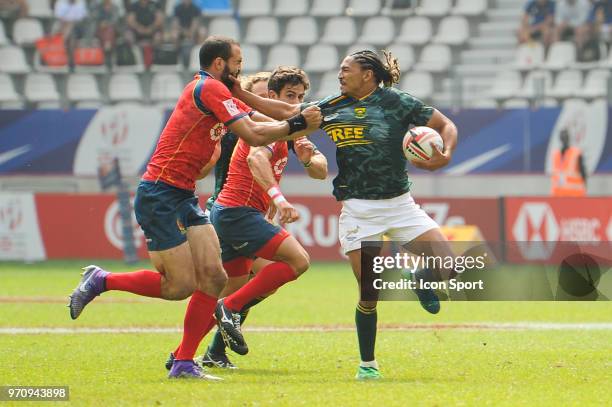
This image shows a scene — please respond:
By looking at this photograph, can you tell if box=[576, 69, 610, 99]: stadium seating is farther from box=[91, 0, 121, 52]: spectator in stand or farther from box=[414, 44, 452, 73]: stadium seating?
box=[91, 0, 121, 52]: spectator in stand

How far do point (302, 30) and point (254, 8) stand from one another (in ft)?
4.42

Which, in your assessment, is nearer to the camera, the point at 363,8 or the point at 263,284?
the point at 263,284

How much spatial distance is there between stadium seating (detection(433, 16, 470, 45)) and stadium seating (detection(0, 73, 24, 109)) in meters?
9.29

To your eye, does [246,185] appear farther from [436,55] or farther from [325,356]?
[436,55]

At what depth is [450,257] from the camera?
31.1 feet

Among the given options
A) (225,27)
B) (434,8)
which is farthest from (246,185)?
(434,8)

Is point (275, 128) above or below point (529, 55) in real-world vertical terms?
above

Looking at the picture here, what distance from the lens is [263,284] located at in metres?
10.1

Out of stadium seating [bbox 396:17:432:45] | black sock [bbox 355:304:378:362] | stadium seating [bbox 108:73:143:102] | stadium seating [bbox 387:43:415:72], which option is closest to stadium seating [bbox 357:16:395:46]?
stadium seating [bbox 396:17:432:45]

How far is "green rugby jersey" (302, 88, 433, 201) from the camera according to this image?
950cm

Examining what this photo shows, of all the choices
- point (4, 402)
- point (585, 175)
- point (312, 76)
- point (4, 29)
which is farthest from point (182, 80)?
point (4, 402)

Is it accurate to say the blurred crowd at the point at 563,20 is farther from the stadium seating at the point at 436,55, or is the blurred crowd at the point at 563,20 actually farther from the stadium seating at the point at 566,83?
the stadium seating at the point at 436,55

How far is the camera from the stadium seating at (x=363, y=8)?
2825 cm

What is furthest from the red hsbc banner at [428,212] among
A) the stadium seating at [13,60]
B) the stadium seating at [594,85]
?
the stadium seating at [13,60]
